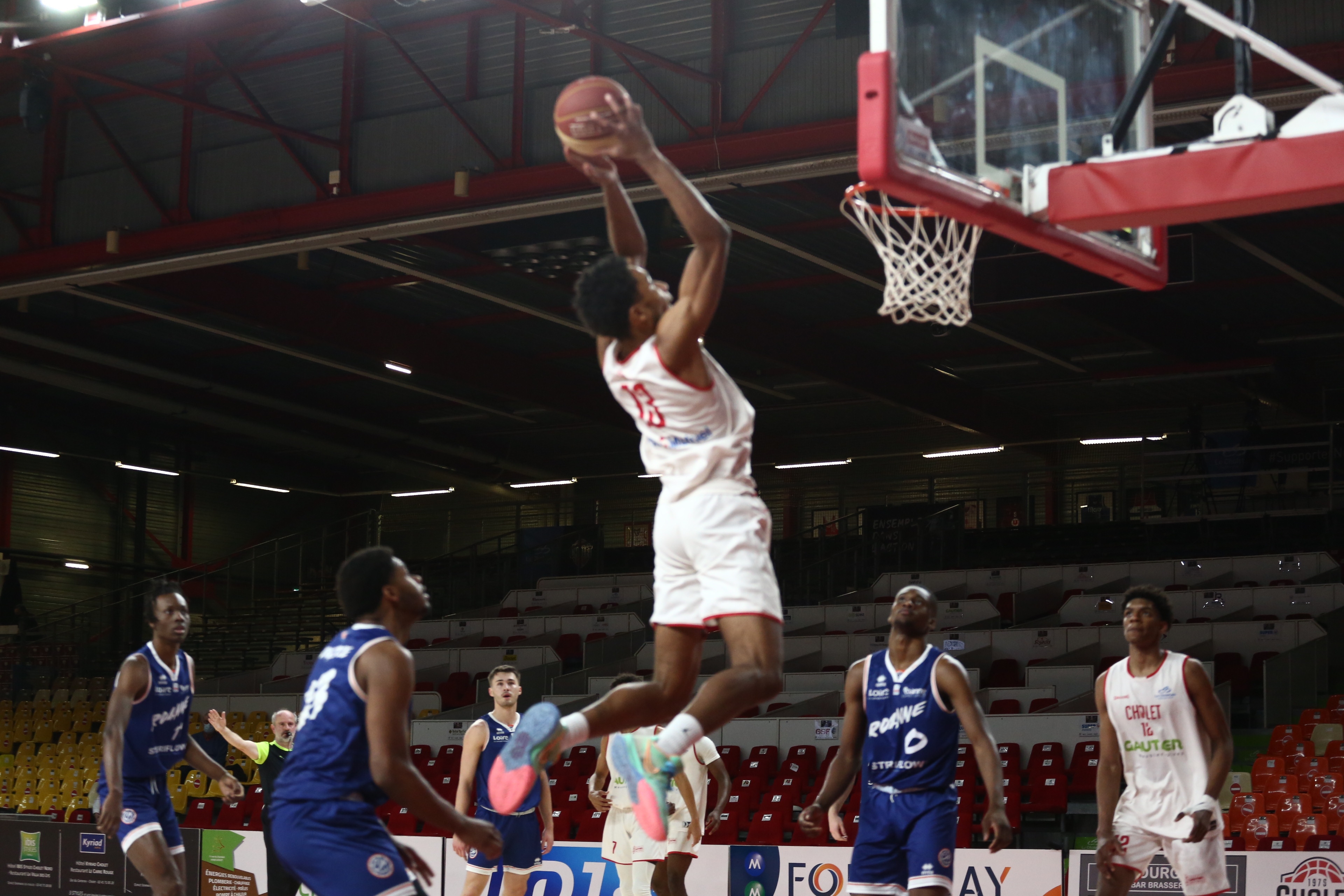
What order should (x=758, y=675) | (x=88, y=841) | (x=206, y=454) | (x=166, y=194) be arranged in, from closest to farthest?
(x=758, y=675) < (x=88, y=841) < (x=166, y=194) < (x=206, y=454)

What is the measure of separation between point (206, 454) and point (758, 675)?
31719 millimetres

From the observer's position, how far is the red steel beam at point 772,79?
14.4 m

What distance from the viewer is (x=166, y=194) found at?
18.6 meters

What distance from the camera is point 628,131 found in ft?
17.4

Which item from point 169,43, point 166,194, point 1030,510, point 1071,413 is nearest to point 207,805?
point 166,194

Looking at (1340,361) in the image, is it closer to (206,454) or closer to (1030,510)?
(1030,510)

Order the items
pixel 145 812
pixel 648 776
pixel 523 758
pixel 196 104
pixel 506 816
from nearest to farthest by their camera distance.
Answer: pixel 523 758
pixel 648 776
pixel 145 812
pixel 506 816
pixel 196 104

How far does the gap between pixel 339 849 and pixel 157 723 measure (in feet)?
12.6

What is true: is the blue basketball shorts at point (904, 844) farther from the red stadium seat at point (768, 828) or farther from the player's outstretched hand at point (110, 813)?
the red stadium seat at point (768, 828)

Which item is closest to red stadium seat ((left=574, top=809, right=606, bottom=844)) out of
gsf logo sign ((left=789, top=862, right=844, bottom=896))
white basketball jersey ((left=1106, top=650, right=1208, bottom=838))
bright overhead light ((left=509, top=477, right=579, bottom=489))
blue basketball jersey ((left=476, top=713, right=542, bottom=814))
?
gsf logo sign ((left=789, top=862, right=844, bottom=896))

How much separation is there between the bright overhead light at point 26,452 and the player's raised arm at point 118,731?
23.8 m

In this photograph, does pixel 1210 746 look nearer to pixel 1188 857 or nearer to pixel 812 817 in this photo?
pixel 1188 857

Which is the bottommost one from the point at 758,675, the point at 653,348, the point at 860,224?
the point at 758,675

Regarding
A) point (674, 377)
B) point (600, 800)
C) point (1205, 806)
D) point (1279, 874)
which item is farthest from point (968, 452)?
point (674, 377)
